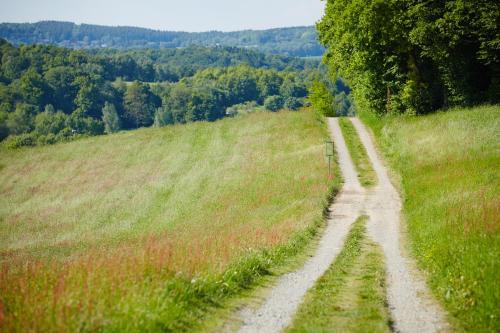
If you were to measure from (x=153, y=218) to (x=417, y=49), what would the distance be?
2948cm

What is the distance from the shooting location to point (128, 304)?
8.70 metres

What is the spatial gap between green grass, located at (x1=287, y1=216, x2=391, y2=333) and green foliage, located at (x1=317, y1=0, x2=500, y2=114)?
91.1ft

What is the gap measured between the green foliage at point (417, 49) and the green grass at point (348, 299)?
27.8m

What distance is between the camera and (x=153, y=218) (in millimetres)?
34562

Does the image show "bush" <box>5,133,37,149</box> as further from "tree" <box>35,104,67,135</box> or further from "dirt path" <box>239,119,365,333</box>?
"dirt path" <box>239,119,365,333</box>

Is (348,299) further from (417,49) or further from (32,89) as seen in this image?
(32,89)

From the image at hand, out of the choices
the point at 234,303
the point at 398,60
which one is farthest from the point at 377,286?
the point at 398,60

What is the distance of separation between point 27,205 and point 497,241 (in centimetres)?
4233

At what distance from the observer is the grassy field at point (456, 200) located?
33.4 feet

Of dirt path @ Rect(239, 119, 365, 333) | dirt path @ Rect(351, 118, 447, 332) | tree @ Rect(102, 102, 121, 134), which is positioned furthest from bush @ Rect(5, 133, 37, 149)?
dirt path @ Rect(351, 118, 447, 332)

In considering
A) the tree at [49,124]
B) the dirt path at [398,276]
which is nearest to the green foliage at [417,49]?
the dirt path at [398,276]

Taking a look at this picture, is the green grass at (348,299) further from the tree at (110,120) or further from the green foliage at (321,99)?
the tree at (110,120)

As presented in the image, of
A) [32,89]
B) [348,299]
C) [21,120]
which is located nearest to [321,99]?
[348,299]

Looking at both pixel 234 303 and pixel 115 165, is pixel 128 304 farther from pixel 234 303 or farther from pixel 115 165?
pixel 115 165
